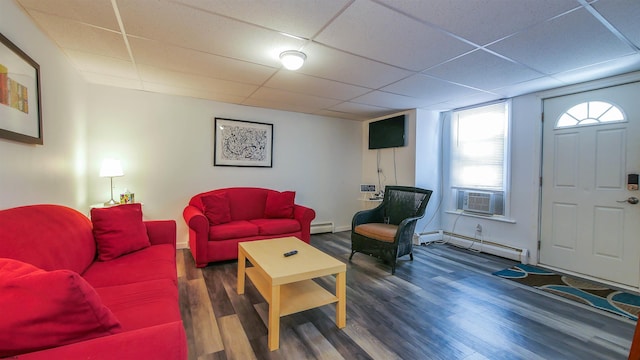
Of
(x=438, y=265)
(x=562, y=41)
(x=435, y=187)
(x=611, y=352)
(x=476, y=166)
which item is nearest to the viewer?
(x=611, y=352)

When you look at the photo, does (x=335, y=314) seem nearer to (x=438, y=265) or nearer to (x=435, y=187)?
(x=438, y=265)

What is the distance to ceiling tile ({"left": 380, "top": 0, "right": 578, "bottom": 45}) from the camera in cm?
163

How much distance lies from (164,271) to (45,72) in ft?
6.25

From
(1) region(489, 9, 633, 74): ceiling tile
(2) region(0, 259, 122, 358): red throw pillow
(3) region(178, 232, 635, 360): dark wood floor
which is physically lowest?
(3) region(178, 232, 635, 360): dark wood floor

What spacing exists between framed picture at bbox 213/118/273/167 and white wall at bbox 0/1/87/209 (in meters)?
1.58

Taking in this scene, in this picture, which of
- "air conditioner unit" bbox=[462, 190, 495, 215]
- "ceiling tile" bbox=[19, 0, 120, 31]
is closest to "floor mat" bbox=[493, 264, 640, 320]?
"air conditioner unit" bbox=[462, 190, 495, 215]

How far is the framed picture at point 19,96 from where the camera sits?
1603 millimetres

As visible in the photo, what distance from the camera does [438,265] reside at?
337 centimetres

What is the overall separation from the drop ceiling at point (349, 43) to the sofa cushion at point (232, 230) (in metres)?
1.76

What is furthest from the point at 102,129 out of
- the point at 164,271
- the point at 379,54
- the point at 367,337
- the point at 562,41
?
the point at 562,41

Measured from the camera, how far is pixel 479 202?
4.02 meters

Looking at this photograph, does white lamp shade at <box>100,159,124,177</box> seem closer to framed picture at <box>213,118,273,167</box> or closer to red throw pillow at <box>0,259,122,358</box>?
framed picture at <box>213,118,273,167</box>

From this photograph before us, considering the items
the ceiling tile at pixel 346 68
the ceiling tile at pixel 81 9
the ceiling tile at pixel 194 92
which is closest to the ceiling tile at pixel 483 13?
the ceiling tile at pixel 346 68

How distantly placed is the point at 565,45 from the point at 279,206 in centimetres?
349
